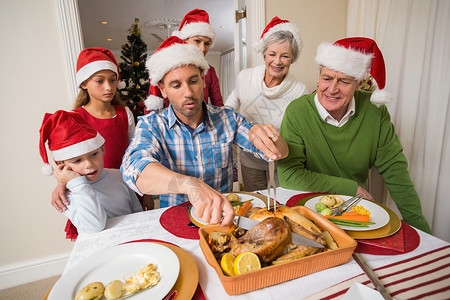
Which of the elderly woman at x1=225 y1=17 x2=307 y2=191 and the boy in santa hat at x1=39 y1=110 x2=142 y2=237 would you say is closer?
the boy in santa hat at x1=39 y1=110 x2=142 y2=237

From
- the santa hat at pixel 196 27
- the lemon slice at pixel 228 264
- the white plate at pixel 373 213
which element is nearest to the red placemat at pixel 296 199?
the white plate at pixel 373 213

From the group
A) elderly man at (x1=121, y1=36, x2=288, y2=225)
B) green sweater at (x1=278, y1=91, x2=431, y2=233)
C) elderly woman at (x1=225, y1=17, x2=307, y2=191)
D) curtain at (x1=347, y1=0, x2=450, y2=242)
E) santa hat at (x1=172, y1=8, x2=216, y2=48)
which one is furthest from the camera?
santa hat at (x1=172, y1=8, x2=216, y2=48)

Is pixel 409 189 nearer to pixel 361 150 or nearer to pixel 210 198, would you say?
pixel 361 150

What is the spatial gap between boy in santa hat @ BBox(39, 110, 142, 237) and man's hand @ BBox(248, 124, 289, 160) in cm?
76

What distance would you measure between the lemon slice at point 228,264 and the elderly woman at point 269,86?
1.51 metres

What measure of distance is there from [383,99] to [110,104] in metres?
1.92

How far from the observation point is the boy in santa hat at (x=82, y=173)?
1.01 metres

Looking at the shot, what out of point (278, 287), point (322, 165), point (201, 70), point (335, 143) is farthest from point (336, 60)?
point (278, 287)

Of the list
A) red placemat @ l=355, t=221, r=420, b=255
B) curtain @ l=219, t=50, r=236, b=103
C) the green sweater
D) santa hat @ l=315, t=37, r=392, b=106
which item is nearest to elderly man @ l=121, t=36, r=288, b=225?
the green sweater

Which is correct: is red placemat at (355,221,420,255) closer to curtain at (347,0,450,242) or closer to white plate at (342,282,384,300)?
white plate at (342,282,384,300)

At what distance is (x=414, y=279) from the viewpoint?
66 centimetres

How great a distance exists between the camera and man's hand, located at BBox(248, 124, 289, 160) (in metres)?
1.14

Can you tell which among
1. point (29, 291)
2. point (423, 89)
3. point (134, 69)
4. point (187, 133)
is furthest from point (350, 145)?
point (134, 69)

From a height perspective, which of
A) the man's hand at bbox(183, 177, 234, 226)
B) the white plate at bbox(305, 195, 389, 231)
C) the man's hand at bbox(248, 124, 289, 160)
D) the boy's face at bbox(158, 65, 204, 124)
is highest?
the boy's face at bbox(158, 65, 204, 124)
